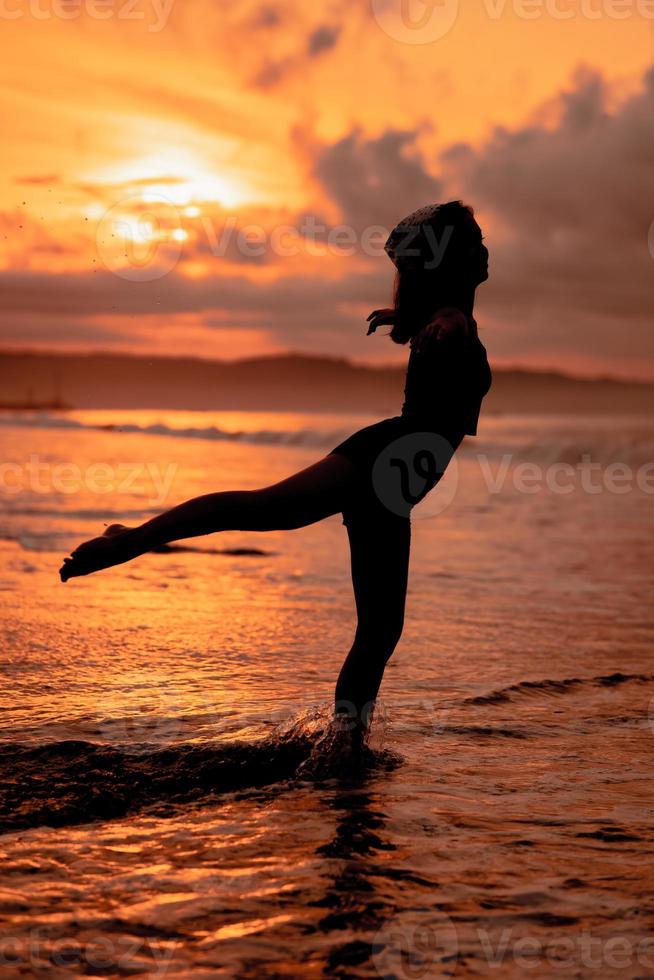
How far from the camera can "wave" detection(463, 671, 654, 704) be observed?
5.16 meters

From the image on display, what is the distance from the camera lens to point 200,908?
9.00 ft

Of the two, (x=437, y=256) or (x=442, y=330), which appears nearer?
(x=442, y=330)

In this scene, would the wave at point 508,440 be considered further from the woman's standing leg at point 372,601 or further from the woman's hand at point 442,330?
the woman's hand at point 442,330

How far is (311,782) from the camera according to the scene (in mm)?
3828

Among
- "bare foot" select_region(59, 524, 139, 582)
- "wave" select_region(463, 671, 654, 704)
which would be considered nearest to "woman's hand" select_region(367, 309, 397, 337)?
"bare foot" select_region(59, 524, 139, 582)

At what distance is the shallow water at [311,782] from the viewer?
2615 millimetres

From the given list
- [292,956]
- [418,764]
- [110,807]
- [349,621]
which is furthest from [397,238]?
[349,621]

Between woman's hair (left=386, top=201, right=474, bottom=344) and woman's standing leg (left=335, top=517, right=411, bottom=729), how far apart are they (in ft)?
2.64

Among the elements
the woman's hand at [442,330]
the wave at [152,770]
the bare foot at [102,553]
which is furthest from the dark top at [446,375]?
Answer: the wave at [152,770]

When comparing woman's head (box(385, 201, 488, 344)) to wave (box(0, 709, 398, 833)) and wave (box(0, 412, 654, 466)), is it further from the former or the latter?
wave (box(0, 412, 654, 466))

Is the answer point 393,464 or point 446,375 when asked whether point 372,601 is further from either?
point 446,375

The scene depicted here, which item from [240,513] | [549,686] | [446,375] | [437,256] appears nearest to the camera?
[240,513]

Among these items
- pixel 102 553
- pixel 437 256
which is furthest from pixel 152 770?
pixel 437 256

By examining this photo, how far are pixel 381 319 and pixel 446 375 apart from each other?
0.48m
